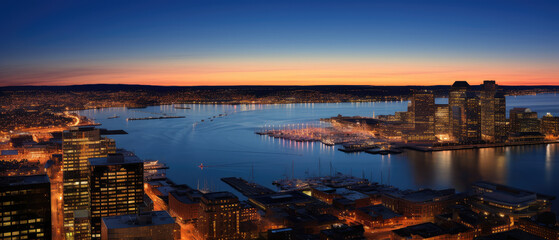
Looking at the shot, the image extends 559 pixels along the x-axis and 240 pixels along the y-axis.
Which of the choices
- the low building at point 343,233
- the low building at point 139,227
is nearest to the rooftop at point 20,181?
the low building at point 139,227

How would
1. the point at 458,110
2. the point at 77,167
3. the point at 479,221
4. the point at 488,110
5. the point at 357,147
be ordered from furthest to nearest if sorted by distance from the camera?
the point at 458,110
the point at 488,110
the point at 357,147
the point at 77,167
the point at 479,221

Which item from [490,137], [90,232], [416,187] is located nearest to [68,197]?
[90,232]

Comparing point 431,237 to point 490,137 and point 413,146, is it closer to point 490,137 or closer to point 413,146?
point 413,146

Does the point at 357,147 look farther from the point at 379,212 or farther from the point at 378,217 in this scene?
the point at 378,217

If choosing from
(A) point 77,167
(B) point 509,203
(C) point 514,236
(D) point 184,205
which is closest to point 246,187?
(D) point 184,205

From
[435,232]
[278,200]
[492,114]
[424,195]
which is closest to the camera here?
[435,232]

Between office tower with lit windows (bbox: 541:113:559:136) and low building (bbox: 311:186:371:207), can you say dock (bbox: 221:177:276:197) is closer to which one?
low building (bbox: 311:186:371:207)

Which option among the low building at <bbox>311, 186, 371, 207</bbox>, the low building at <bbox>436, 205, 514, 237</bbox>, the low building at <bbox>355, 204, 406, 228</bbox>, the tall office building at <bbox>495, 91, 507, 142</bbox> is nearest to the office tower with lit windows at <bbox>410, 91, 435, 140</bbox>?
the tall office building at <bbox>495, 91, 507, 142</bbox>

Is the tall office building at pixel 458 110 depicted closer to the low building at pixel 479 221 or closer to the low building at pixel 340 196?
the low building at pixel 340 196
